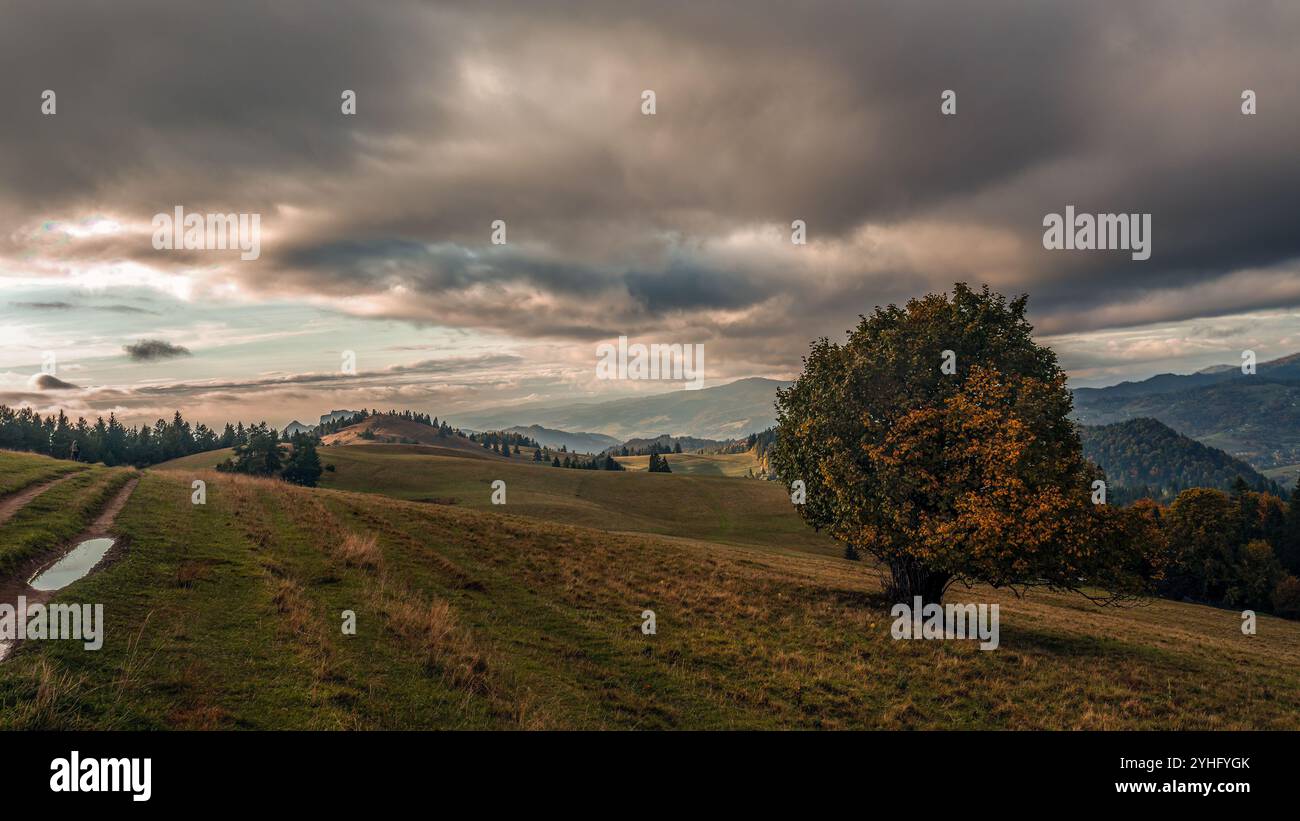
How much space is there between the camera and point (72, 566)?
59.9 ft

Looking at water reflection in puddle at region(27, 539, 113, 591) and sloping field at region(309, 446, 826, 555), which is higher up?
water reflection in puddle at region(27, 539, 113, 591)

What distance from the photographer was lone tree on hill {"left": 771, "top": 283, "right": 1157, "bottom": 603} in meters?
21.6

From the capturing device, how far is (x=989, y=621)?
2859 cm

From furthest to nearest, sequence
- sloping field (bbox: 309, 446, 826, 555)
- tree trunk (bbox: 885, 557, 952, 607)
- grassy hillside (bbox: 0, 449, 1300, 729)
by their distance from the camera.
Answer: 1. sloping field (bbox: 309, 446, 826, 555)
2. tree trunk (bbox: 885, 557, 952, 607)
3. grassy hillside (bbox: 0, 449, 1300, 729)

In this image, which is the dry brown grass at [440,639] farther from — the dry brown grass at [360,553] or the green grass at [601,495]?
the green grass at [601,495]

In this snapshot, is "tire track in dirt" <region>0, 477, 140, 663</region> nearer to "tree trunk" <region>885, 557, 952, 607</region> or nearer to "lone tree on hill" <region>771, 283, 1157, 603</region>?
"lone tree on hill" <region>771, 283, 1157, 603</region>

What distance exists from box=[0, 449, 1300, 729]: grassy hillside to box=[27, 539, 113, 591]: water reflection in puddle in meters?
0.75

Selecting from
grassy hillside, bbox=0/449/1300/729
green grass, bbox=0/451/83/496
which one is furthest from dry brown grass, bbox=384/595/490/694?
green grass, bbox=0/451/83/496

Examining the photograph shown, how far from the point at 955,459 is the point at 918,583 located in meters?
7.05

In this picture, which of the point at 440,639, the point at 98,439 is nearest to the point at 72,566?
the point at 440,639

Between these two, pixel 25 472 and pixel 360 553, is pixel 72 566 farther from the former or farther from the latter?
pixel 25 472

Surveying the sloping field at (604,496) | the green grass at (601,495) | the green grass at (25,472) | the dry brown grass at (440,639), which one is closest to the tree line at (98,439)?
the green grass at (601,495)

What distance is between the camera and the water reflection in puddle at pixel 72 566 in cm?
1627
